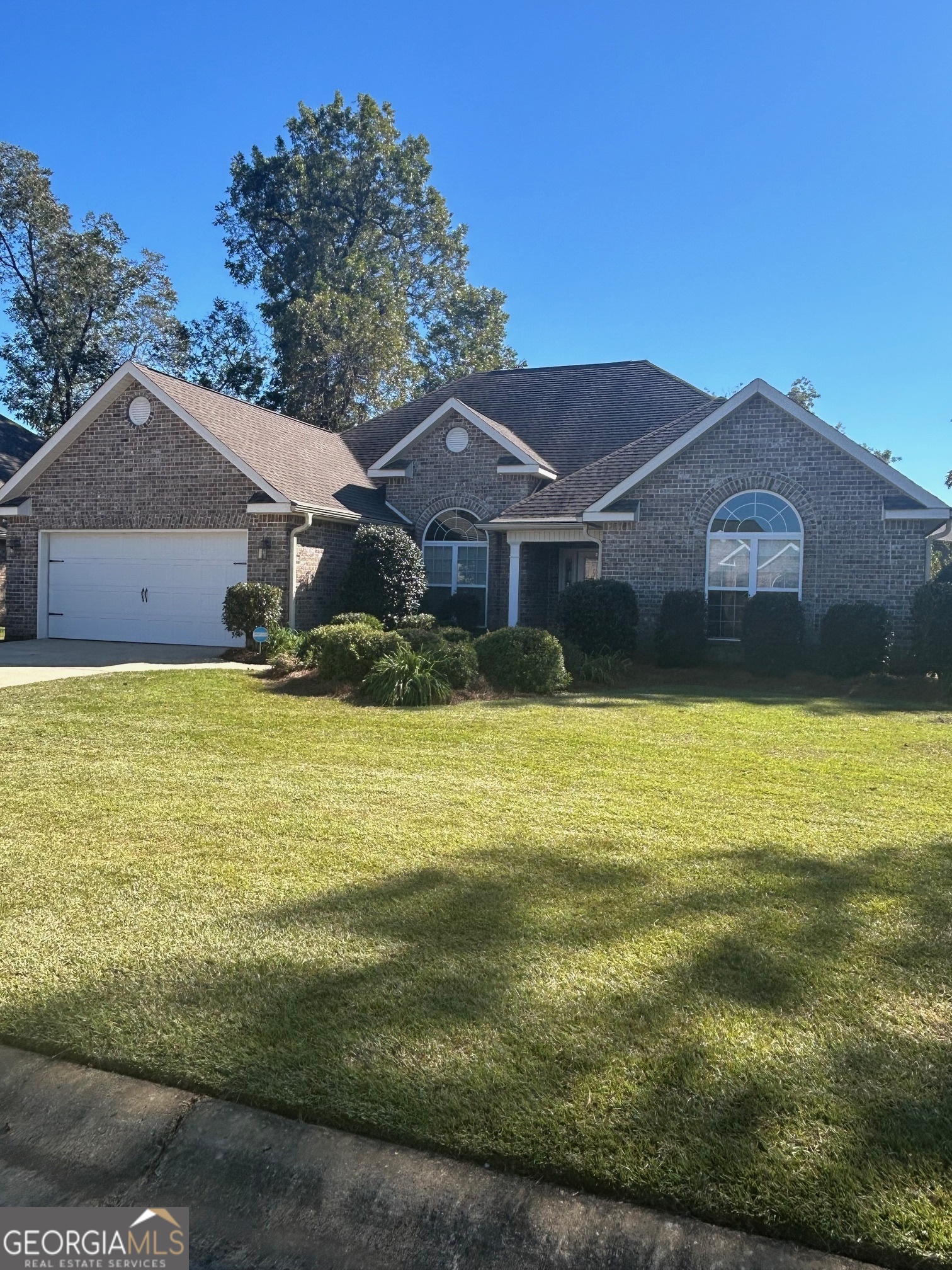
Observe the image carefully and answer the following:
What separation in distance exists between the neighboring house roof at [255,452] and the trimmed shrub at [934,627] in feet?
37.3

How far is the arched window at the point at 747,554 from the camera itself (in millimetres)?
17266

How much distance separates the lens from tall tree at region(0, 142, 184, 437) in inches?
1329

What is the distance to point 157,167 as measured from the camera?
88.0 feet

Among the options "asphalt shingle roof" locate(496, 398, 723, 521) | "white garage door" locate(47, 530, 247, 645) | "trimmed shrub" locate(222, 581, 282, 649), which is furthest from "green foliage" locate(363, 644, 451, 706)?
"white garage door" locate(47, 530, 247, 645)

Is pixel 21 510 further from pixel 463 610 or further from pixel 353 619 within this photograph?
pixel 463 610

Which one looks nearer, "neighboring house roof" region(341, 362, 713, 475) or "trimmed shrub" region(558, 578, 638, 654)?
"trimmed shrub" region(558, 578, 638, 654)

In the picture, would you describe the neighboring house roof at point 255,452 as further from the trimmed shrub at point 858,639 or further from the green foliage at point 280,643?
the trimmed shrub at point 858,639

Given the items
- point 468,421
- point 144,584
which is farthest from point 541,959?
point 468,421

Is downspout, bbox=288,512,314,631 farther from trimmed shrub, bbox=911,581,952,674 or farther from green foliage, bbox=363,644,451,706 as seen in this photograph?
trimmed shrub, bbox=911,581,952,674

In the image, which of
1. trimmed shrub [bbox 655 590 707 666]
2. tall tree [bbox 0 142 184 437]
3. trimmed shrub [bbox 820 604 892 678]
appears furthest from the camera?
tall tree [bbox 0 142 184 437]

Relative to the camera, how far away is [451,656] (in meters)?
13.0

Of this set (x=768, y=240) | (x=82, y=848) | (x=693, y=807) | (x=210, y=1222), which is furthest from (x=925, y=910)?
(x=768, y=240)

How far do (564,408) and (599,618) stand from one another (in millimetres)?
9654

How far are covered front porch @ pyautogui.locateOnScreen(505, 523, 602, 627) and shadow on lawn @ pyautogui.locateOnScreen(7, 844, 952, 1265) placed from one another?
1446 cm
